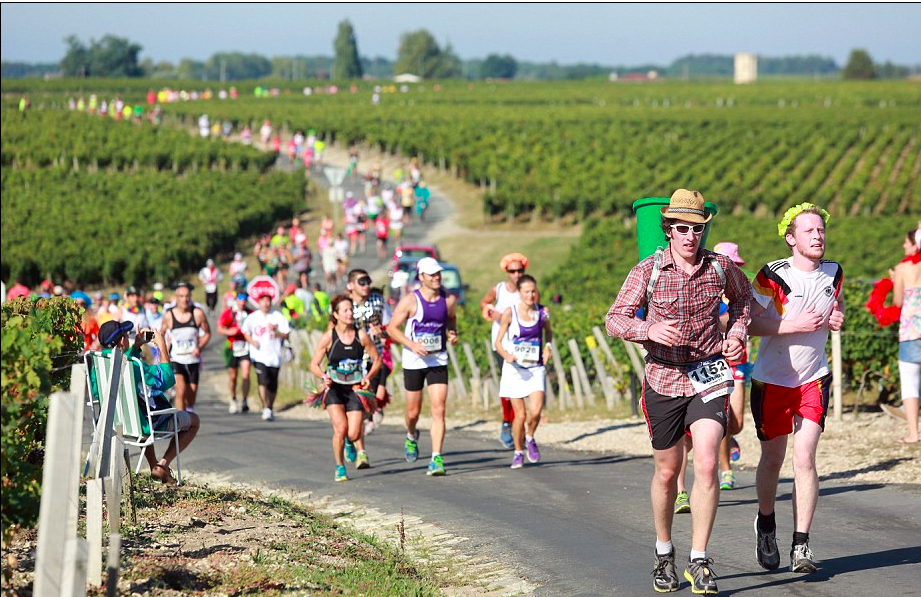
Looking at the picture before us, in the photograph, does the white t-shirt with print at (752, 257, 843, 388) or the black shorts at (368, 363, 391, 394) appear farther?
the black shorts at (368, 363, 391, 394)

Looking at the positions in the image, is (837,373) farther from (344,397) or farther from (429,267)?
(344,397)

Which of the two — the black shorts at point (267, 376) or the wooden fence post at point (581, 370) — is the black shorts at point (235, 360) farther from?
the wooden fence post at point (581, 370)

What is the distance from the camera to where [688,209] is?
7164 millimetres

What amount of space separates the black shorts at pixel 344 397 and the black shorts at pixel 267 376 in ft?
21.6

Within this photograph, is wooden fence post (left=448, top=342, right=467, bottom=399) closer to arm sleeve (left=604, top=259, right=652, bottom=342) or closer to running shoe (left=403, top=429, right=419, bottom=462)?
running shoe (left=403, top=429, right=419, bottom=462)

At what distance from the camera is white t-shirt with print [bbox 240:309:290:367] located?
61.8 feet

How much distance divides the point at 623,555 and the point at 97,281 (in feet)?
130

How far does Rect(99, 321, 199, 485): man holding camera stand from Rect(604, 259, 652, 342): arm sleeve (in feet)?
12.4

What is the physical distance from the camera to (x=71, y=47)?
7131 inches

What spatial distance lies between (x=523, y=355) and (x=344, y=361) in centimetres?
159

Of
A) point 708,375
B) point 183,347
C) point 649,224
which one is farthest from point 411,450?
point 708,375

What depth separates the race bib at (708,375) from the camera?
7.20 m

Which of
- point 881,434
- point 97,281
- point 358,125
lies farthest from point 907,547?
point 358,125

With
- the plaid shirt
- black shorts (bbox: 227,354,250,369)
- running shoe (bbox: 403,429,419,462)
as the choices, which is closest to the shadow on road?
the plaid shirt
